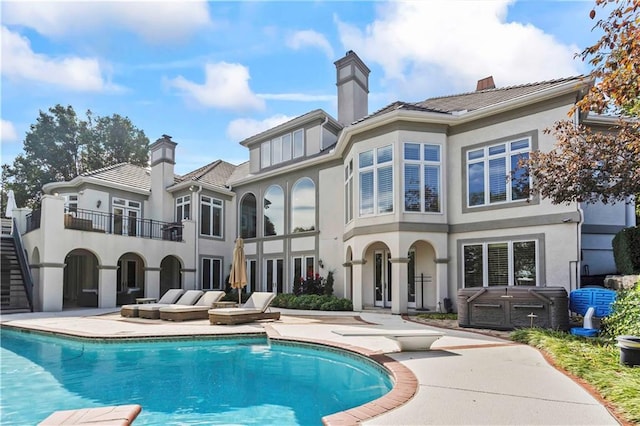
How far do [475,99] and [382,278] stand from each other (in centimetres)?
797

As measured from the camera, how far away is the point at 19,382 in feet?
22.6

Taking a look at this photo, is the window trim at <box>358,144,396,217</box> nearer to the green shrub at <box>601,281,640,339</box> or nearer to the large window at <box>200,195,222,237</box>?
the green shrub at <box>601,281,640,339</box>

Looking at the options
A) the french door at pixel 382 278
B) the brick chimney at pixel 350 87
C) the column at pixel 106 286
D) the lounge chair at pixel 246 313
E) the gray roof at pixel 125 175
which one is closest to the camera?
the lounge chair at pixel 246 313

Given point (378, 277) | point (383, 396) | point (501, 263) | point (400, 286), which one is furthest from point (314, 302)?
point (383, 396)

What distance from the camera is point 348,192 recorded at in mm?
16984

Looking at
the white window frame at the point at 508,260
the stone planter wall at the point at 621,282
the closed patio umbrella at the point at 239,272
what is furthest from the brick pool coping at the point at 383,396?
the white window frame at the point at 508,260

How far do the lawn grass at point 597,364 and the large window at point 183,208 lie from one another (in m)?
17.1

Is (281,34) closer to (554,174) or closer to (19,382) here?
(554,174)

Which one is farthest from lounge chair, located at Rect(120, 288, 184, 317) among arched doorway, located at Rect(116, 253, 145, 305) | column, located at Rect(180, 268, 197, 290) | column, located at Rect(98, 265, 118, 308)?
arched doorway, located at Rect(116, 253, 145, 305)

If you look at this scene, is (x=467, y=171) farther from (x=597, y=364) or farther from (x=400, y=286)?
(x=597, y=364)

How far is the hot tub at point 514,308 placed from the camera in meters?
9.46

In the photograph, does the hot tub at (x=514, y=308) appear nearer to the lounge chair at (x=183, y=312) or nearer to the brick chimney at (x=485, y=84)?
the lounge chair at (x=183, y=312)

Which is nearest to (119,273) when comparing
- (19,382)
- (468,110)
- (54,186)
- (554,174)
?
(54,186)

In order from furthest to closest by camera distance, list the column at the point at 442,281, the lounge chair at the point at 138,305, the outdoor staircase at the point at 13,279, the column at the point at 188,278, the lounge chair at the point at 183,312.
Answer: the column at the point at 188,278
the outdoor staircase at the point at 13,279
the column at the point at 442,281
the lounge chair at the point at 138,305
the lounge chair at the point at 183,312
